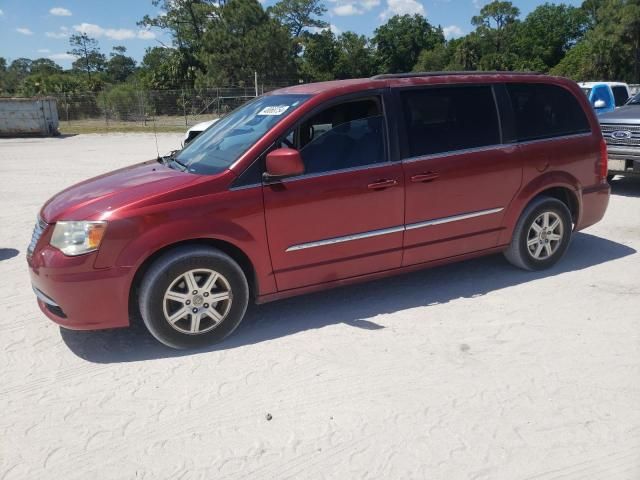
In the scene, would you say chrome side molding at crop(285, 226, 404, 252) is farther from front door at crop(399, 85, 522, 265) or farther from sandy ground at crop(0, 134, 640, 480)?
sandy ground at crop(0, 134, 640, 480)

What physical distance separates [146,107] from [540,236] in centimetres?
3271

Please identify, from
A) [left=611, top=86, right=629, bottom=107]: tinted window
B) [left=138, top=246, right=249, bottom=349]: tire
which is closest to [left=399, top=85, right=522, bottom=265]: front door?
[left=138, top=246, right=249, bottom=349]: tire

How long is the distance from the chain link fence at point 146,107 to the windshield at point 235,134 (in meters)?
29.1

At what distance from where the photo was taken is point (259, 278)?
13.2 ft

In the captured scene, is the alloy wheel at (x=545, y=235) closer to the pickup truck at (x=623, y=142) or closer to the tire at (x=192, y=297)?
the tire at (x=192, y=297)

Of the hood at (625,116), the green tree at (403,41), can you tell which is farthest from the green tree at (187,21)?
the hood at (625,116)

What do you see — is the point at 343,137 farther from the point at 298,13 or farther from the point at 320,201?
the point at 298,13

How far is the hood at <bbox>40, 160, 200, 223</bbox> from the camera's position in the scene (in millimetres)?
3660

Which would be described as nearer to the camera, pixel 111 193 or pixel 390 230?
pixel 111 193

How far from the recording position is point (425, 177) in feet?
14.6

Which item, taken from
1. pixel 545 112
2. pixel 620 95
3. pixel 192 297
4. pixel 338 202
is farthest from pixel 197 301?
pixel 620 95

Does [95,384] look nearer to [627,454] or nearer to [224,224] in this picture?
[224,224]

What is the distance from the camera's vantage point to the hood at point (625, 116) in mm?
8418

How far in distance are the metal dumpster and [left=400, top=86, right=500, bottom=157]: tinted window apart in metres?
27.0
